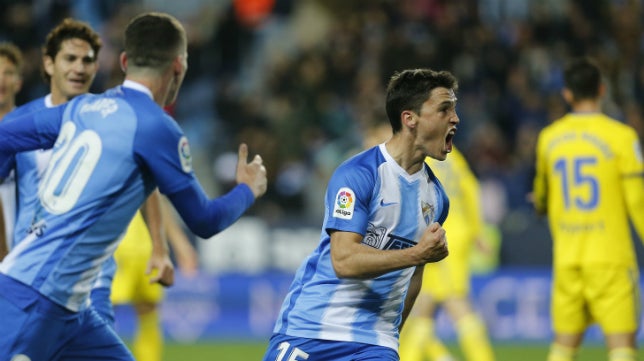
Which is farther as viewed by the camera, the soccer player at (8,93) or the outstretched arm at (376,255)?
the soccer player at (8,93)

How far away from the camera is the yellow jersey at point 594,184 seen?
25.3 ft

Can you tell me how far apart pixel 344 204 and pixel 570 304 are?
3.37 metres

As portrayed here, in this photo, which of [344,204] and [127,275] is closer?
[344,204]

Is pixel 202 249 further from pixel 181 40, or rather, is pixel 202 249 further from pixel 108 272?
pixel 181 40

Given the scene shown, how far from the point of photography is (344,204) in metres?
4.89

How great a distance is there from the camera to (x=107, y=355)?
5102 millimetres

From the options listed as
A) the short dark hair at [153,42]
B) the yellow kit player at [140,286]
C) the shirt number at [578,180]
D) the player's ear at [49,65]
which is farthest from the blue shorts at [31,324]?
the shirt number at [578,180]

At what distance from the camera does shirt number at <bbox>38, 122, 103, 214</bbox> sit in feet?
15.2

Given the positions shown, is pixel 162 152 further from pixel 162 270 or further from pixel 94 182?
pixel 162 270

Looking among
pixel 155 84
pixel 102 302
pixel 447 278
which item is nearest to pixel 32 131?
pixel 155 84

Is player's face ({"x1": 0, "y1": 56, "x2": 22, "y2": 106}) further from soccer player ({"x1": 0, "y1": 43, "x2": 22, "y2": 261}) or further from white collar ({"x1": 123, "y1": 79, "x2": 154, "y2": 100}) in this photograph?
white collar ({"x1": 123, "y1": 79, "x2": 154, "y2": 100})

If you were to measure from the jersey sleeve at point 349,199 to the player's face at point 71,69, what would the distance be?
78.1 inches

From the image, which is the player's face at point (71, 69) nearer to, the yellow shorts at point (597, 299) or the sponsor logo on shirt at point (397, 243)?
the sponsor logo on shirt at point (397, 243)

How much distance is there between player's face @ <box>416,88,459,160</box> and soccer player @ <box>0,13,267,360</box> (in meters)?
0.90
